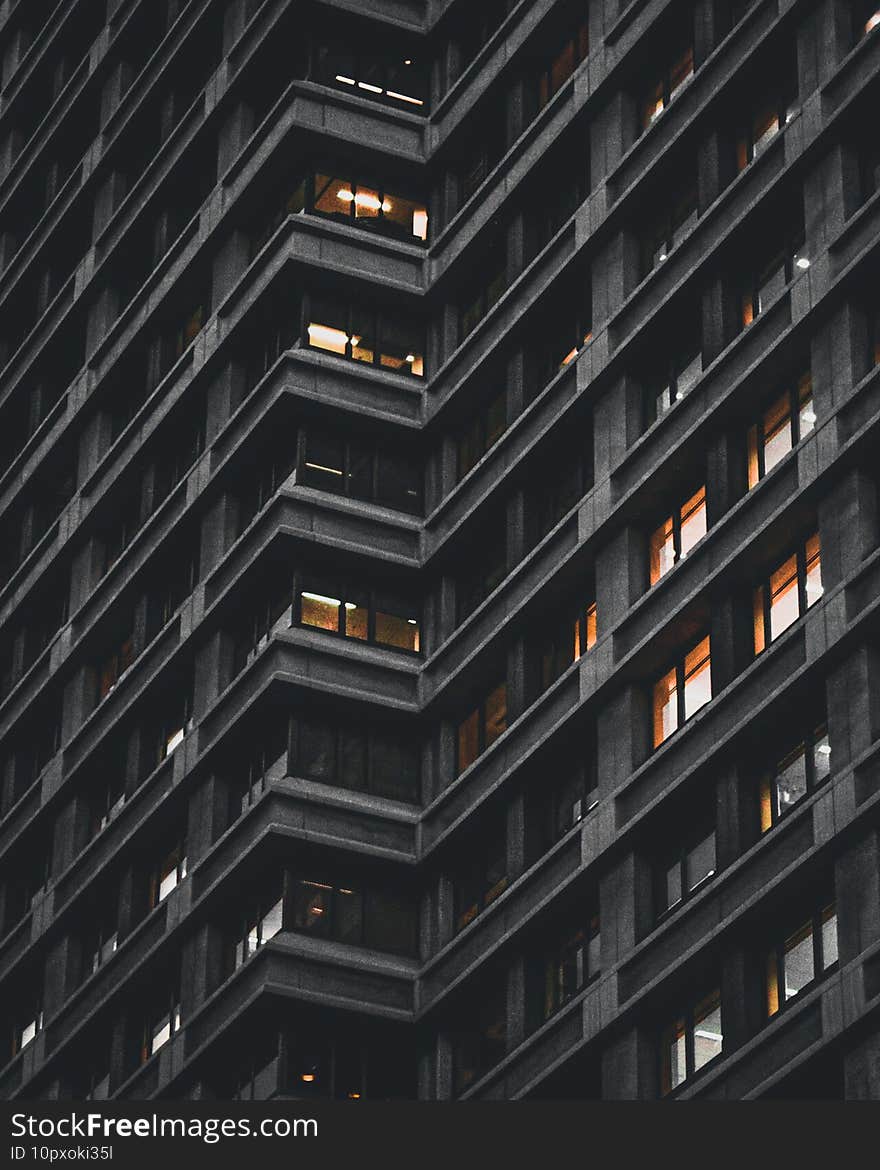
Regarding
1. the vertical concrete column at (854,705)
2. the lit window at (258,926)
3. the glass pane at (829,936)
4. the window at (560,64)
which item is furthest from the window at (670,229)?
the glass pane at (829,936)

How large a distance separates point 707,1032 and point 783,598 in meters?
7.38

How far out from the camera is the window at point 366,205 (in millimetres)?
69938

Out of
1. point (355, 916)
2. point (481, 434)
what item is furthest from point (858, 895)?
point (481, 434)

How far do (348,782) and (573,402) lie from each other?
29.5 feet

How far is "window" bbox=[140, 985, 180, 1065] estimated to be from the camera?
217 ft

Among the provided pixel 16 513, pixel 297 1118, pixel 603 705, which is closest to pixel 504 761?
pixel 603 705

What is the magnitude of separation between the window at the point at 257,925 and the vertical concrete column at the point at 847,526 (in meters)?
15.5

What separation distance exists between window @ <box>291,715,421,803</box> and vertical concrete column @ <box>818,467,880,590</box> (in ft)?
46.7

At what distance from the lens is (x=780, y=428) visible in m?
55.3

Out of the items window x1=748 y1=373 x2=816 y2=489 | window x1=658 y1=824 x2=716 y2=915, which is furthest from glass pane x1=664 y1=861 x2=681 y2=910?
window x1=748 y1=373 x2=816 y2=489

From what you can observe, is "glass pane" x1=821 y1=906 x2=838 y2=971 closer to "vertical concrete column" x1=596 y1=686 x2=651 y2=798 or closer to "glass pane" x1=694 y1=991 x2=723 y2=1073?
"glass pane" x1=694 y1=991 x2=723 y2=1073

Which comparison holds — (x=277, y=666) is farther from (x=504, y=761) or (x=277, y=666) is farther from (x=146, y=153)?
(x=146, y=153)

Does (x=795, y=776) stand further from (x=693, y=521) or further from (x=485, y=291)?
(x=485, y=291)

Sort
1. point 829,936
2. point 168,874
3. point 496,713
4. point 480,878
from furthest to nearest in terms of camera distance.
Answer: point 168,874, point 496,713, point 480,878, point 829,936
